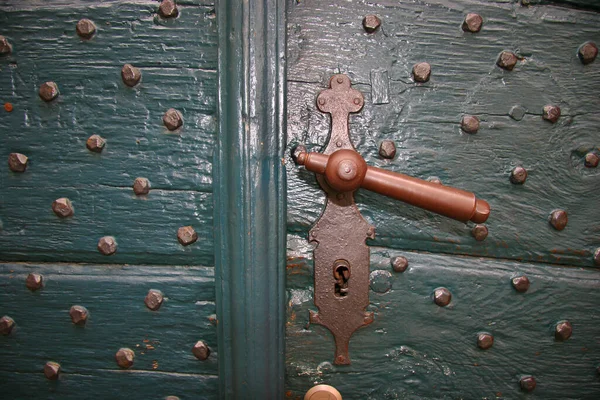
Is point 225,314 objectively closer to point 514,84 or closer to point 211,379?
point 211,379

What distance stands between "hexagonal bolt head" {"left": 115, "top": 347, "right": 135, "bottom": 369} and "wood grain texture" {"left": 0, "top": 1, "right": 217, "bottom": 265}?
0.15 meters

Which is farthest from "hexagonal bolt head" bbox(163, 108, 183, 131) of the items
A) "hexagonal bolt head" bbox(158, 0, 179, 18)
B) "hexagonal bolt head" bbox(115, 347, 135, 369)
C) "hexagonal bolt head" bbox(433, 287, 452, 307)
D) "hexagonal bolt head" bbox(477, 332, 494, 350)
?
"hexagonal bolt head" bbox(477, 332, 494, 350)

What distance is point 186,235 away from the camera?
602 mm

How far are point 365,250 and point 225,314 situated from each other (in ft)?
0.76

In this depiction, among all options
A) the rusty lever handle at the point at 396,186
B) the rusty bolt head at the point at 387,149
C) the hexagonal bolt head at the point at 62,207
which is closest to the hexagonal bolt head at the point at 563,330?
the rusty lever handle at the point at 396,186

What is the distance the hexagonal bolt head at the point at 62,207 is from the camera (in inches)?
23.7

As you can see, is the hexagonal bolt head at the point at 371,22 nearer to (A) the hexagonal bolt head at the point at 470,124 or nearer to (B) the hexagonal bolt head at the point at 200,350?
(A) the hexagonal bolt head at the point at 470,124

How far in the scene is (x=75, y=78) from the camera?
1.95 ft

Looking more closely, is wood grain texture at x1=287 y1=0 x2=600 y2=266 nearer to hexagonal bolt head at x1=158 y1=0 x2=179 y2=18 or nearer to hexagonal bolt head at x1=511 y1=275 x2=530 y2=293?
hexagonal bolt head at x1=511 y1=275 x2=530 y2=293

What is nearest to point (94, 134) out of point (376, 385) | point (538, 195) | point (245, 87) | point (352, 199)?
point (245, 87)

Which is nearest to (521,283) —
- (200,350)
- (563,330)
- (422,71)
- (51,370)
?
(563,330)

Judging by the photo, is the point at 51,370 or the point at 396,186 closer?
the point at 396,186

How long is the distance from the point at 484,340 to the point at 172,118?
0.59 meters

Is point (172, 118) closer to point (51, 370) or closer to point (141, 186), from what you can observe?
point (141, 186)
